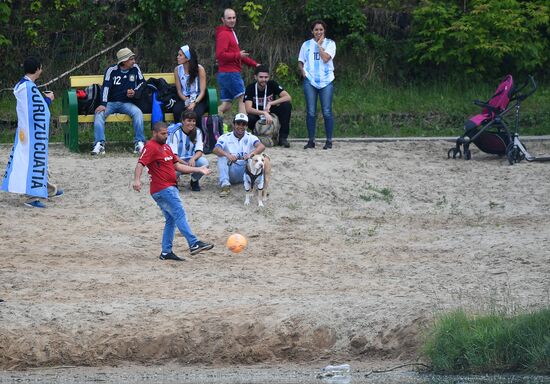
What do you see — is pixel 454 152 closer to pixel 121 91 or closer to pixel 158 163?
pixel 121 91

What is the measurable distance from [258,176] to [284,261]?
2.48 m

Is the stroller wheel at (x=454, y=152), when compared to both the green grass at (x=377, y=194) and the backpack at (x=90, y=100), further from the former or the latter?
the backpack at (x=90, y=100)

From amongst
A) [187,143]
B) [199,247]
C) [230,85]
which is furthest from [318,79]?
[199,247]

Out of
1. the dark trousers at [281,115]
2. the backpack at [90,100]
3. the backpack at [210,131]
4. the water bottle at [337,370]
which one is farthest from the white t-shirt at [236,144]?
the water bottle at [337,370]

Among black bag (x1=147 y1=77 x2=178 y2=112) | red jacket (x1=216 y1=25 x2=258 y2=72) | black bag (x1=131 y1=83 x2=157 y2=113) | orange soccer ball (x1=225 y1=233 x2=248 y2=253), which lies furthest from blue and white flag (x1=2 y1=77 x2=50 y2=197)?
red jacket (x1=216 y1=25 x2=258 y2=72)

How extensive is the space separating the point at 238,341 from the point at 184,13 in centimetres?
1271

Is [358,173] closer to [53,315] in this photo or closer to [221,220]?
[221,220]

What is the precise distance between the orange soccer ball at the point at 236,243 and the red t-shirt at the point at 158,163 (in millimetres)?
1043

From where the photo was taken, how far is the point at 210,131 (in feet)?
56.5

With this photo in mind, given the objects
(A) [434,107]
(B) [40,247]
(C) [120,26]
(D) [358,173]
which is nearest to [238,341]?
(B) [40,247]

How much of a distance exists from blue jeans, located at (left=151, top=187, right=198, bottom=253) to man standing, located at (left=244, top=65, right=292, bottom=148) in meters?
4.71

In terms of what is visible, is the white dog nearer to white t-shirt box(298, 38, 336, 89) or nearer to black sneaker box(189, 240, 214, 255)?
black sneaker box(189, 240, 214, 255)

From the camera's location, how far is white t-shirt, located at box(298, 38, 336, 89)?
18031 mm

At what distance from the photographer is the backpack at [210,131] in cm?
1722
